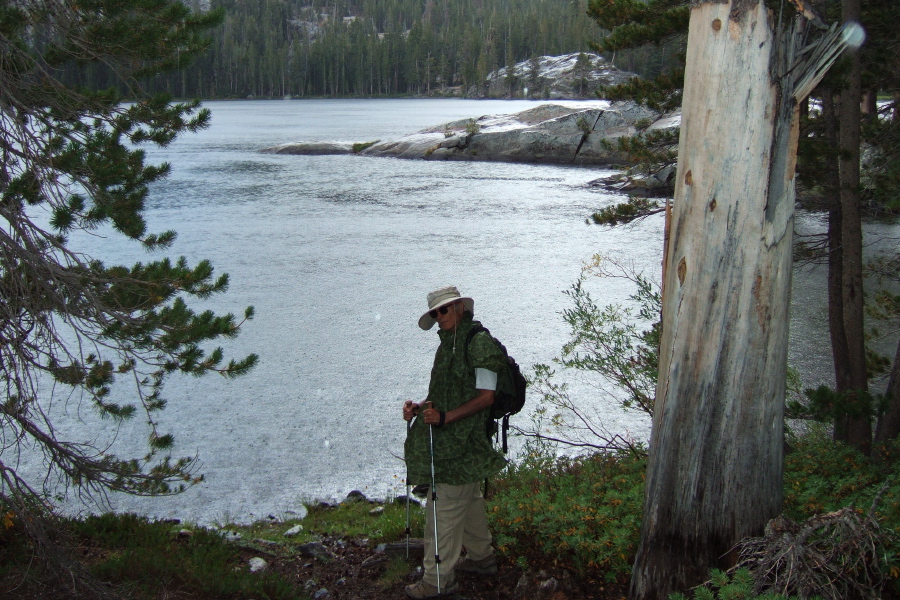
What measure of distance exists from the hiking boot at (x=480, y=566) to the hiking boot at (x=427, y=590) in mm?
290

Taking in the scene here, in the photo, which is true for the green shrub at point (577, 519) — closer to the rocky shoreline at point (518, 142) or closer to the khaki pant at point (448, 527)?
A: the khaki pant at point (448, 527)

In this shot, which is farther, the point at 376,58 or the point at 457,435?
the point at 376,58

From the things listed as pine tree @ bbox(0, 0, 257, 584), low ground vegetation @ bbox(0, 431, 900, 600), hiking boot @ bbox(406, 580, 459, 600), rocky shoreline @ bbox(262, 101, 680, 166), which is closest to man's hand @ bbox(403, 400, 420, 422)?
hiking boot @ bbox(406, 580, 459, 600)

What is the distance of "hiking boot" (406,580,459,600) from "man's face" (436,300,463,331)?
1.47 m

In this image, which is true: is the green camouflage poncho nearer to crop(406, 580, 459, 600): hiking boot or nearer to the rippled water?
crop(406, 580, 459, 600): hiking boot

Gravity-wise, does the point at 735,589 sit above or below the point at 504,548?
above

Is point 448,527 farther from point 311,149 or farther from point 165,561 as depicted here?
point 311,149

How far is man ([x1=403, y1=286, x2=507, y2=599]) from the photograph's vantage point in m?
4.71

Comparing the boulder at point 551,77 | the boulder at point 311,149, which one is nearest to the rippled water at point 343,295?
the boulder at point 311,149

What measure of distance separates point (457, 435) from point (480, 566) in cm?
95

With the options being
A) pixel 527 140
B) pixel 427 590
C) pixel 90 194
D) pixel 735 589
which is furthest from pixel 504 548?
pixel 527 140

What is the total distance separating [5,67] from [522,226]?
18.6m

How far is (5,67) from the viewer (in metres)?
5.82

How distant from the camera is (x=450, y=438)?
4.83 meters
